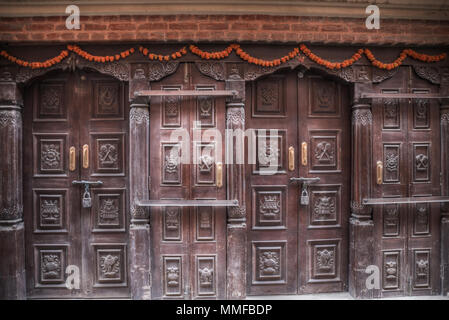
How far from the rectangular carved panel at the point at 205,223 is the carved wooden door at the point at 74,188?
0.90 meters

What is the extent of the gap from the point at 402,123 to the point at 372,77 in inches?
26.3

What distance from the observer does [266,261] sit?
3.34 meters

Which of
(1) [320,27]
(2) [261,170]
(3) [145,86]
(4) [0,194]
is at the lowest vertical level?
(4) [0,194]

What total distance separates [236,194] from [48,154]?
2.28m

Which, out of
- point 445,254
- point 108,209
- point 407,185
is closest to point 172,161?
point 108,209

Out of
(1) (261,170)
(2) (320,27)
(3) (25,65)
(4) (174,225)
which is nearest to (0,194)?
(3) (25,65)

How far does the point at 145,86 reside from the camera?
3160mm

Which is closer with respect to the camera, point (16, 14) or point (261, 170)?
point (16, 14)

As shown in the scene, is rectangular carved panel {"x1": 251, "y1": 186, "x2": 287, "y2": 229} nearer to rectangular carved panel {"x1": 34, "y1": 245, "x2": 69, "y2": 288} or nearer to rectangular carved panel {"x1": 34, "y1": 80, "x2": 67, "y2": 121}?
rectangular carved panel {"x1": 34, "y1": 245, "x2": 69, "y2": 288}

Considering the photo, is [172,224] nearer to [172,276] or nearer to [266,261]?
[172,276]

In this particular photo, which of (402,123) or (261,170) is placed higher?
(402,123)

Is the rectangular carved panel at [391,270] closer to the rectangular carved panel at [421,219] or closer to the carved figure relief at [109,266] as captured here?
the rectangular carved panel at [421,219]

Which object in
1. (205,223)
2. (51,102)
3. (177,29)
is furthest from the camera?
(51,102)

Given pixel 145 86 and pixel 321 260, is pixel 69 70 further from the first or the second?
pixel 321 260
